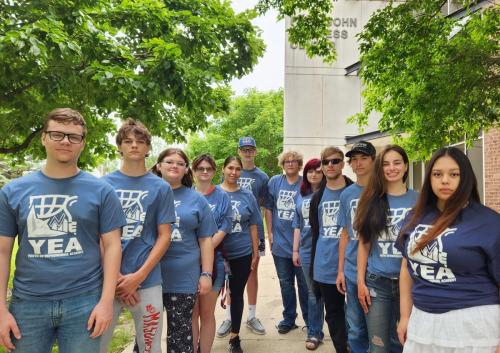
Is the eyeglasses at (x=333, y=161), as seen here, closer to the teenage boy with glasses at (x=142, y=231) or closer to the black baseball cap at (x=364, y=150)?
the black baseball cap at (x=364, y=150)

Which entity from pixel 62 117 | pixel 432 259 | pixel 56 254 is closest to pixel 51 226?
pixel 56 254

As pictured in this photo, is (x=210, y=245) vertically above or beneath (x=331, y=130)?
beneath

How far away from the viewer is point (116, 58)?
4570 mm

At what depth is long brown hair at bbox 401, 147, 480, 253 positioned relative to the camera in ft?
6.39

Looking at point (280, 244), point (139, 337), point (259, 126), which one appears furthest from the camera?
point (259, 126)

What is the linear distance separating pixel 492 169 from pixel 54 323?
33.9 feet

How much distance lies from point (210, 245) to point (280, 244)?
5.49 ft

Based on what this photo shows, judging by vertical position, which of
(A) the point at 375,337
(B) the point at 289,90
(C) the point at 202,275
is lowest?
(A) the point at 375,337

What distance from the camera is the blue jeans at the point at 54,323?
1.93 metres

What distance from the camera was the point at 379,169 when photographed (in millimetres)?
2707

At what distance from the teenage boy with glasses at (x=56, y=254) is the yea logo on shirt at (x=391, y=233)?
172 cm

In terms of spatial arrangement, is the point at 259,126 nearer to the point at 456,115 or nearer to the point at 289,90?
the point at 289,90

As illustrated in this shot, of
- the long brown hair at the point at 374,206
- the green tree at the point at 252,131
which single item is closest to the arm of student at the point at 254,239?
the long brown hair at the point at 374,206

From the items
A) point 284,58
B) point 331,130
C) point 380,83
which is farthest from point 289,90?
point 380,83
